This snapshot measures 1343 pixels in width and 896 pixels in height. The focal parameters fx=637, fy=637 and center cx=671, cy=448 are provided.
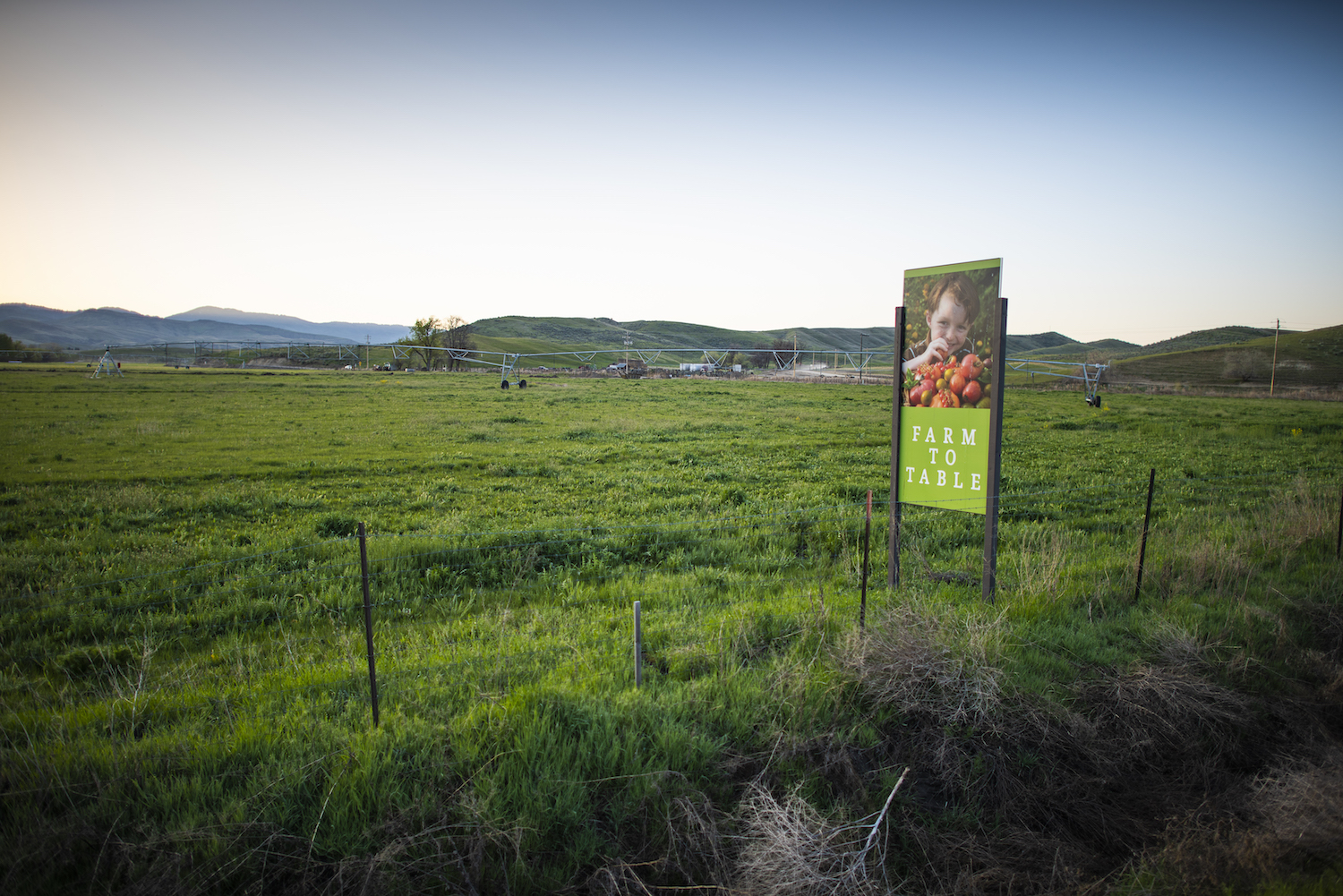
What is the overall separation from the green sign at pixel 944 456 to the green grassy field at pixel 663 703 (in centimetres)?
112

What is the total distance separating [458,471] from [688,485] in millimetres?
5703

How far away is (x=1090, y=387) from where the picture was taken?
1877 inches

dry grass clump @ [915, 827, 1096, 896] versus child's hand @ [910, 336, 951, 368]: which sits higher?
child's hand @ [910, 336, 951, 368]

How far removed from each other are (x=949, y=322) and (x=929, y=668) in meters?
3.99

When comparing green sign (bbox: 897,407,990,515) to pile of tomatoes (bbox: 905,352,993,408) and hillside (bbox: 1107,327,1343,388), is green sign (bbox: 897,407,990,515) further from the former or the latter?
hillside (bbox: 1107,327,1343,388)

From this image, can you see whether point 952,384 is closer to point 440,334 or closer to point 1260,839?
point 1260,839

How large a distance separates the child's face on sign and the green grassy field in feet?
9.55

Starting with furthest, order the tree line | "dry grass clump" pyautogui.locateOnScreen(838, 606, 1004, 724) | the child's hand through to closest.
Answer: the tree line < the child's hand < "dry grass clump" pyautogui.locateOnScreen(838, 606, 1004, 724)

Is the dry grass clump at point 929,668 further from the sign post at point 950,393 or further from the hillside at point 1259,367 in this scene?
the hillside at point 1259,367

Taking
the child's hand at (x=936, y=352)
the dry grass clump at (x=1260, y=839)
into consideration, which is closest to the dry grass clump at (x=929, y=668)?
the dry grass clump at (x=1260, y=839)

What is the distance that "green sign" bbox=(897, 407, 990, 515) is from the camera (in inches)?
283

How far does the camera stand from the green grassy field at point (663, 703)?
3693 millimetres

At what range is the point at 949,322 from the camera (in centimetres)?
729

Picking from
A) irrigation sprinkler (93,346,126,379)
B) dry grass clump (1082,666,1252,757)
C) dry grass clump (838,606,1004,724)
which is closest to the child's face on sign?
dry grass clump (838,606,1004,724)
